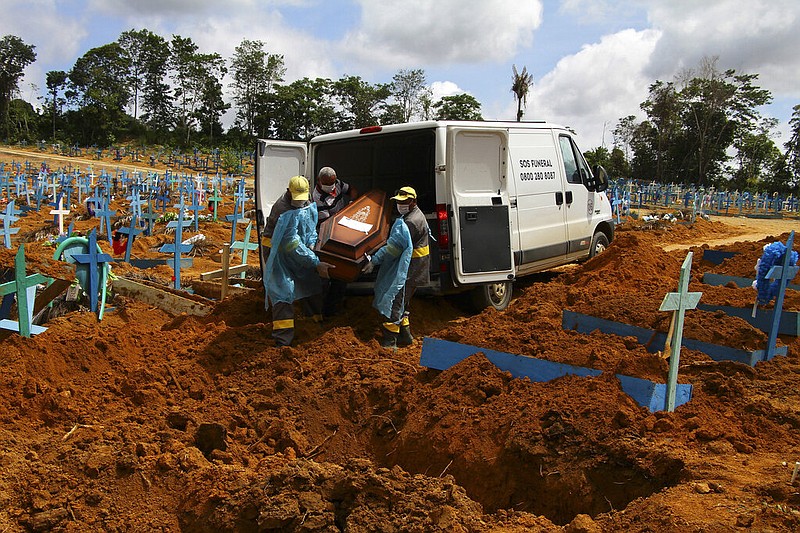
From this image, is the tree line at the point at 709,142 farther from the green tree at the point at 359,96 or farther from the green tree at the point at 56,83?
the green tree at the point at 56,83

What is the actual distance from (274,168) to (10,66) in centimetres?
7130

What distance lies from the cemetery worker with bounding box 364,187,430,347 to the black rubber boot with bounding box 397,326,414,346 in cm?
9

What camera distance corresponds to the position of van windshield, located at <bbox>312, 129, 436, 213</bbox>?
25.1ft

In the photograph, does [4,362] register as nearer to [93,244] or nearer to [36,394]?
[36,394]

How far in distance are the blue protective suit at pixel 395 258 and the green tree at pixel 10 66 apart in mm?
65950

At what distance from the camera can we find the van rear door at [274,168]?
278 inches

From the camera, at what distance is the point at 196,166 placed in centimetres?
4784

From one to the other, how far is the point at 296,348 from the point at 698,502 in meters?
3.61

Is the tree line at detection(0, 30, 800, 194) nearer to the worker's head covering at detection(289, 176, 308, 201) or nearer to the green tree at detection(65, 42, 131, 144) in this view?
the green tree at detection(65, 42, 131, 144)

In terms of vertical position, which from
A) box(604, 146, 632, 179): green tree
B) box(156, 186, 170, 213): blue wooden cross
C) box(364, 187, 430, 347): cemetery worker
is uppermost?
box(604, 146, 632, 179): green tree

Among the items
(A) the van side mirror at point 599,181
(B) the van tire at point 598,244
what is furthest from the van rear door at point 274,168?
(B) the van tire at point 598,244

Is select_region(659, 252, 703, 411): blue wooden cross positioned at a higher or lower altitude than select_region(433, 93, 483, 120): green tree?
lower

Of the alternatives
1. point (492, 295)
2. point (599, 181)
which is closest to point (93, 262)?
point (492, 295)

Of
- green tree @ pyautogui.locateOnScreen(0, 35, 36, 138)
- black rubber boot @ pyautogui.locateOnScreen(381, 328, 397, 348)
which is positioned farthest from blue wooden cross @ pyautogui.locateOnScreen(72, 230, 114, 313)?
green tree @ pyautogui.locateOnScreen(0, 35, 36, 138)
